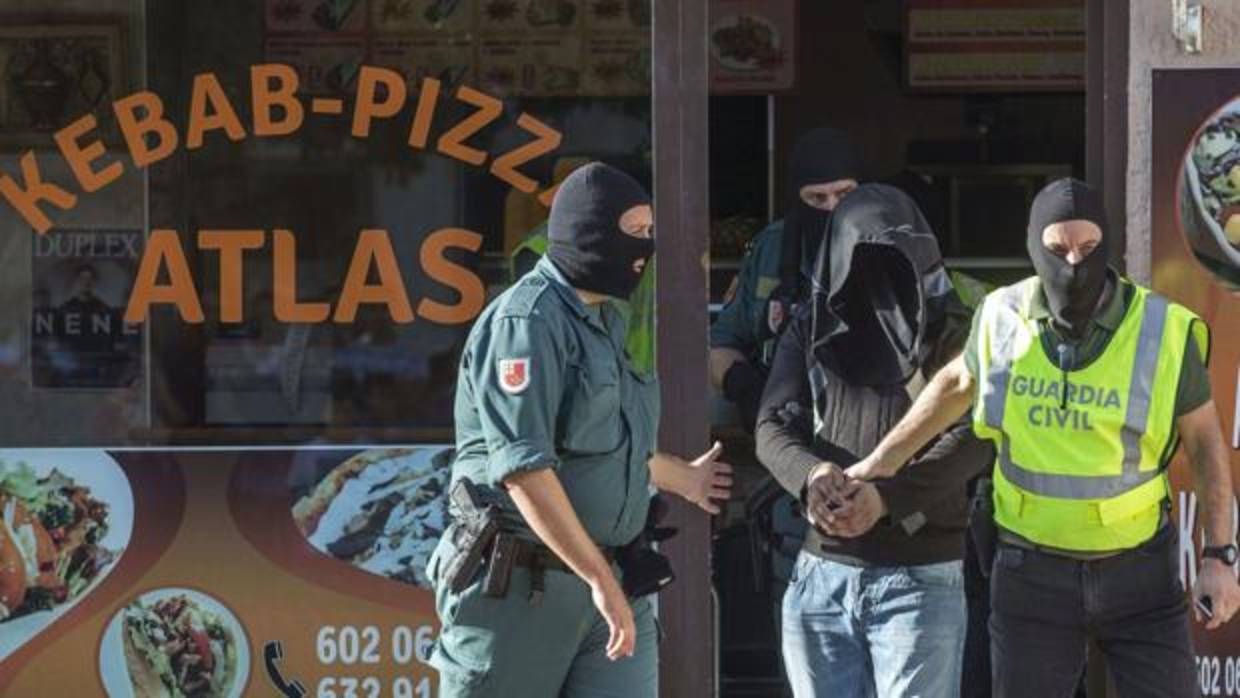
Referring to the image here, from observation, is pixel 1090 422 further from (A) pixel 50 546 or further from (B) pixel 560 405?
(A) pixel 50 546

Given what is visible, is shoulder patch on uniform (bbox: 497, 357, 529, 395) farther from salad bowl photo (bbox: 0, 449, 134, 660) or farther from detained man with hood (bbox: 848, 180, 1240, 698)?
salad bowl photo (bbox: 0, 449, 134, 660)

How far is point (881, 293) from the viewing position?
4.62m

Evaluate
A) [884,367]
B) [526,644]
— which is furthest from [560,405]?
[884,367]

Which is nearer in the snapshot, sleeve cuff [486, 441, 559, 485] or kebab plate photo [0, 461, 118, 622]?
sleeve cuff [486, 441, 559, 485]

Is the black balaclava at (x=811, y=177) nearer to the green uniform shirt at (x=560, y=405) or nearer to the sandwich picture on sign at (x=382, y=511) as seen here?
the sandwich picture on sign at (x=382, y=511)

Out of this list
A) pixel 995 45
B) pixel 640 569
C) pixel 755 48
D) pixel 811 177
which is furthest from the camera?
pixel 995 45

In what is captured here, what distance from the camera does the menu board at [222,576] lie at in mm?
5746

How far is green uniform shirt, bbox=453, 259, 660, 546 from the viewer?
406 cm

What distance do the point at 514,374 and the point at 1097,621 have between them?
4.80ft

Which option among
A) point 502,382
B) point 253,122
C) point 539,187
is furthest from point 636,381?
point 253,122

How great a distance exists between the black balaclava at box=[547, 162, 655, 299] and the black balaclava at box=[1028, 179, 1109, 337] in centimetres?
92

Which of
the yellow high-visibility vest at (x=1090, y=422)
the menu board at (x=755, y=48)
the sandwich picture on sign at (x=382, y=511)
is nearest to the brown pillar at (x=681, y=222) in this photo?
the sandwich picture on sign at (x=382, y=511)

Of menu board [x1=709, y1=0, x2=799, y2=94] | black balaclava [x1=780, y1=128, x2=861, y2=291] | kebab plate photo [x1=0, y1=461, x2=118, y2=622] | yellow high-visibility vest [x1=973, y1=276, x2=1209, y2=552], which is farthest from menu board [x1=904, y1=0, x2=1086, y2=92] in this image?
kebab plate photo [x1=0, y1=461, x2=118, y2=622]

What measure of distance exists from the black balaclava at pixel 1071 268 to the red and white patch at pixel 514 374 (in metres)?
1.24
